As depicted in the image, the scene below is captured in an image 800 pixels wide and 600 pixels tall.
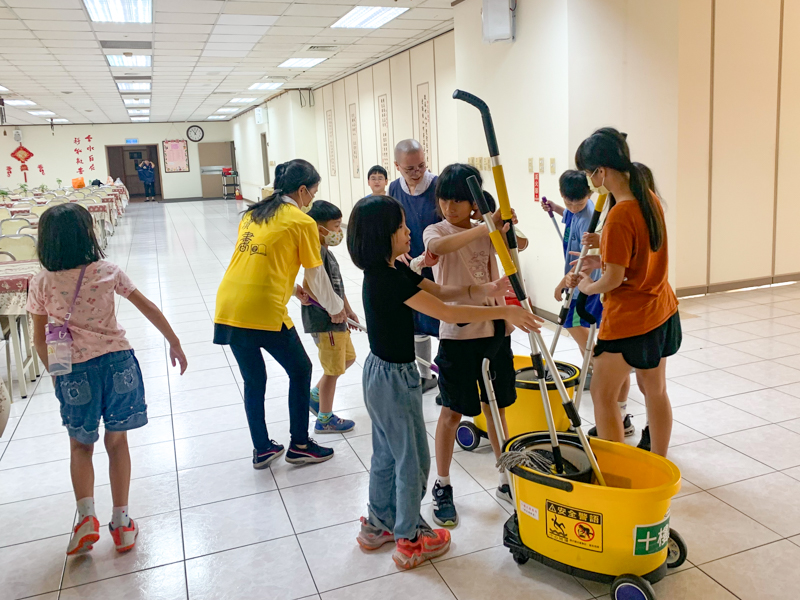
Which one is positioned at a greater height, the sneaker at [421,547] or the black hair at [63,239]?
the black hair at [63,239]

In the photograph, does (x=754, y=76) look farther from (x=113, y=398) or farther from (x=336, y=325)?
(x=113, y=398)

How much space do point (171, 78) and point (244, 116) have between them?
9977 mm

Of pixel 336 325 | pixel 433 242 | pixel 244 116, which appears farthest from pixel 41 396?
pixel 244 116

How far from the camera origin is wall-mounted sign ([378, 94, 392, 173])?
10.7 m

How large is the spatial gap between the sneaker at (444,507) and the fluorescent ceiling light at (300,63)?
9.32 metres

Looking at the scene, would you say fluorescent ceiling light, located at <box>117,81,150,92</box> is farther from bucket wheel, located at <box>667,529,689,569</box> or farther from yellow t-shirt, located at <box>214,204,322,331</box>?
bucket wheel, located at <box>667,529,689,569</box>

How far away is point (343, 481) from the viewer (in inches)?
118

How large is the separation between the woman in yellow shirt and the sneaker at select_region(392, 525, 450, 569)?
3.27 feet

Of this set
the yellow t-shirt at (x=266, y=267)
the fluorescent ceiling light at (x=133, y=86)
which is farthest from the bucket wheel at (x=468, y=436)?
the fluorescent ceiling light at (x=133, y=86)

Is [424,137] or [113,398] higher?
[424,137]

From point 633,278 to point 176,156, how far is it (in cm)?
2495

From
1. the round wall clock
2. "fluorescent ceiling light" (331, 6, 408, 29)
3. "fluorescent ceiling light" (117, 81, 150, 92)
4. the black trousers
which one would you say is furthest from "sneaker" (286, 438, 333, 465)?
the round wall clock

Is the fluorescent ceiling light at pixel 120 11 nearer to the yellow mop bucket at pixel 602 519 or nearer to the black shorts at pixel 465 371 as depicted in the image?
the black shorts at pixel 465 371

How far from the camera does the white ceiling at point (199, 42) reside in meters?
6.91
